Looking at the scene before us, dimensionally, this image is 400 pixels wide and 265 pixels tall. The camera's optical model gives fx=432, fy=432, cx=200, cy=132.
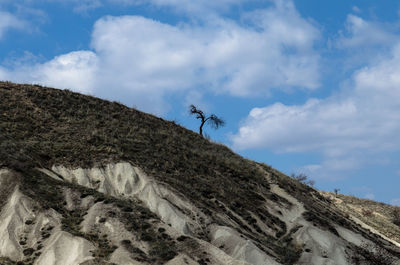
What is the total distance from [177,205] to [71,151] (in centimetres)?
1345

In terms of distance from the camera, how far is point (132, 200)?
42.3 m

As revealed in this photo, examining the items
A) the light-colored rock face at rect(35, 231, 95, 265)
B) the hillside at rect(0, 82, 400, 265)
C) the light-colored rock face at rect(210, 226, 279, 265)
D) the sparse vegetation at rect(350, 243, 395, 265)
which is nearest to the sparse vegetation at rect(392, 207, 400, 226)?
the hillside at rect(0, 82, 400, 265)

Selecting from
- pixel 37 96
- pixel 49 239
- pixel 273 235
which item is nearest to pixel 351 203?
pixel 273 235

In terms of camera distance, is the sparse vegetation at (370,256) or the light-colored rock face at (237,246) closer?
the light-colored rock face at (237,246)

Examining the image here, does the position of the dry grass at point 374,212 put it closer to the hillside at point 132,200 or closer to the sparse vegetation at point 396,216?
the sparse vegetation at point 396,216

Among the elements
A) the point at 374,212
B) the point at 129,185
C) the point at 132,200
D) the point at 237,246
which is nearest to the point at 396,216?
the point at 374,212

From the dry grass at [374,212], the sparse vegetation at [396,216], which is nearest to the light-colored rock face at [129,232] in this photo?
the dry grass at [374,212]

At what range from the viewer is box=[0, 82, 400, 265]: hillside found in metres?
33.1

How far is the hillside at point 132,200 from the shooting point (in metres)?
33.1

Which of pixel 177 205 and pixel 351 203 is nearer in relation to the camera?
pixel 177 205

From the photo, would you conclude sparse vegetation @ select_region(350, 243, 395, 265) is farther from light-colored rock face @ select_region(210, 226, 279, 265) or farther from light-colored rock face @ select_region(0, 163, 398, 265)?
light-colored rock face @ select_region(210, 226, 279, 265)

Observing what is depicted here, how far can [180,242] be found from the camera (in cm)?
3397

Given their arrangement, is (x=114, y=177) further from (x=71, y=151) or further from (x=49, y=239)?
(x=49, y=239)

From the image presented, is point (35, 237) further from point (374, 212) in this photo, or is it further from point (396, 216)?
point (396, 216)
